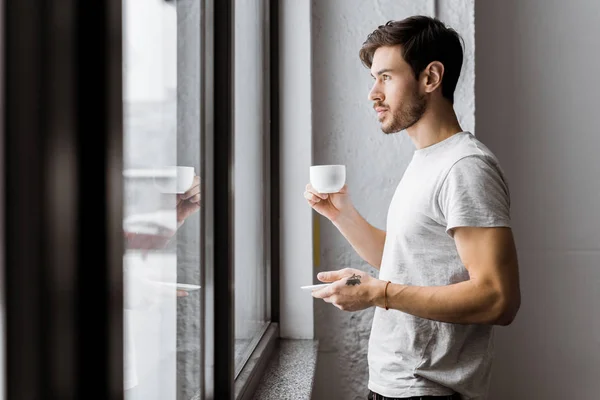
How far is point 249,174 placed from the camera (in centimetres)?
159

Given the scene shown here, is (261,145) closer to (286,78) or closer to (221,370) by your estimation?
(286,78)

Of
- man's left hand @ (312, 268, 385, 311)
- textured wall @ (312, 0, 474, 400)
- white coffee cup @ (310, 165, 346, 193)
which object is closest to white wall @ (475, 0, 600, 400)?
textured wall @ (312, 0, 474, 400)

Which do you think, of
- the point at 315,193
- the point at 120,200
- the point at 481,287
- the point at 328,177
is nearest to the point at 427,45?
the point at 328,177

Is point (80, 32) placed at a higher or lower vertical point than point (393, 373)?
higher

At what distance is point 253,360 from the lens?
1.54 meters

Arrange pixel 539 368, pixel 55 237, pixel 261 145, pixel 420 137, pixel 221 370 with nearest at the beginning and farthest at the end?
pixel 55 237 < pixel 221 370 < pixel 420 137 < pixel 261 145 < pixel 539 368

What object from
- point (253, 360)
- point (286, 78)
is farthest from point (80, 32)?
point (286, 78)

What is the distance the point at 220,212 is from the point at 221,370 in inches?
11.7

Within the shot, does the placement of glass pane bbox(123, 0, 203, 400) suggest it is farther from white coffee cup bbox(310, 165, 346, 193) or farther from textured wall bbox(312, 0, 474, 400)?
textured wall bbox(312, 0, 474, 400)

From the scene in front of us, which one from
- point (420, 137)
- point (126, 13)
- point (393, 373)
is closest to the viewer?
point (126, 13)

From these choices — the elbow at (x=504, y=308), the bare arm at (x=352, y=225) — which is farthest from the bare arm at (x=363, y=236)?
the elbow at (x=504, y=308)

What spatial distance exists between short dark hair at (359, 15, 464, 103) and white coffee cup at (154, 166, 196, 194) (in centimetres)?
79

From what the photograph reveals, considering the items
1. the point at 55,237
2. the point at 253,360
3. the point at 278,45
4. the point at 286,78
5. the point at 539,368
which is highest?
the point at 278,45

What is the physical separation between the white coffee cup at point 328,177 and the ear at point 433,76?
0.32 meters
